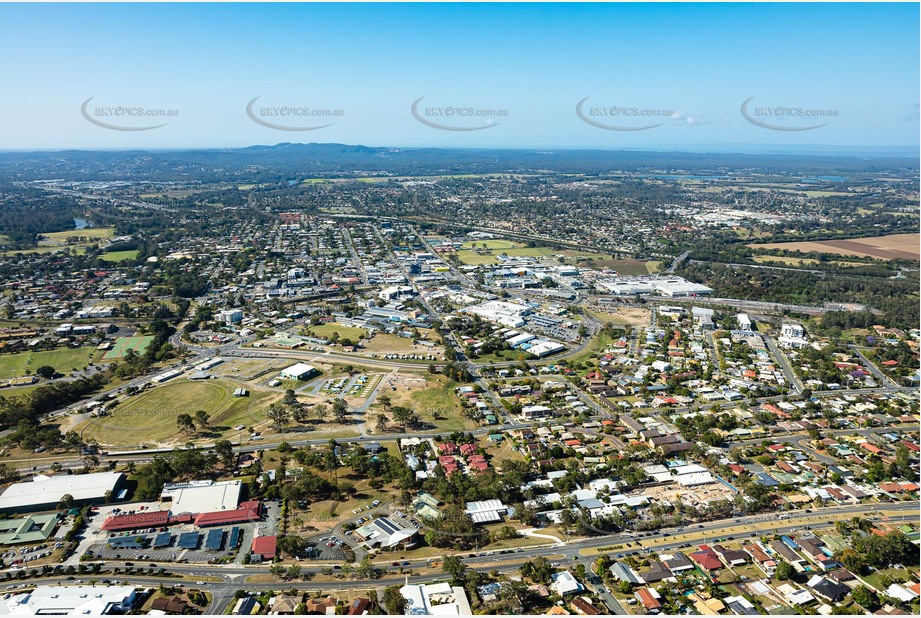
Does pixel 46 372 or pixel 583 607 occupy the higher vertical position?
pixel 46 372

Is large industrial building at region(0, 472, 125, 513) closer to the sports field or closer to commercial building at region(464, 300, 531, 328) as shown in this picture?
the sports field

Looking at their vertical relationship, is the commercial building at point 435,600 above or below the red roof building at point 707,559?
above

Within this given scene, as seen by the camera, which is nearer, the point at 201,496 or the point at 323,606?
the point at 323,606

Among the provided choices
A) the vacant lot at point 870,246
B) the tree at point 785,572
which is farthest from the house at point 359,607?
the vacant lot at point 870,246

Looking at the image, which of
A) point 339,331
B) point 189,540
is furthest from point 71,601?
point 339,331

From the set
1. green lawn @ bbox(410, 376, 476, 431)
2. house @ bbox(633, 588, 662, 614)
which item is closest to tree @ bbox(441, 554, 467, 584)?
house @ bbox(633, 588, 662, 614)

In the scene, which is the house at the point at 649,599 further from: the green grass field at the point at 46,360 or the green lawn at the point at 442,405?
the green grass field at the point at 46,360

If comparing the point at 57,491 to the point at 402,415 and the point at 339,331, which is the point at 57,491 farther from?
the point at 339,331
